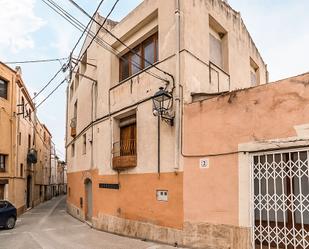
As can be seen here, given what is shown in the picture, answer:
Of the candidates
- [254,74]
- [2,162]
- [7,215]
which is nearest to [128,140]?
[7,215]

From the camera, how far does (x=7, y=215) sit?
14836mm

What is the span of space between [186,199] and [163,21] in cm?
555

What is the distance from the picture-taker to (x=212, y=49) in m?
12.0

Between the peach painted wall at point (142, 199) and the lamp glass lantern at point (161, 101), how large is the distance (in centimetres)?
183

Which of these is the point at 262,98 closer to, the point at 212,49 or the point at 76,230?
the point at 212,49

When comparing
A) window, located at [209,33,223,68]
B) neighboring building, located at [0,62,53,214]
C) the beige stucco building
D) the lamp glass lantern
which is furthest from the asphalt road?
window, located at [209,33,223,68]

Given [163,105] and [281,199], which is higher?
[163,105]

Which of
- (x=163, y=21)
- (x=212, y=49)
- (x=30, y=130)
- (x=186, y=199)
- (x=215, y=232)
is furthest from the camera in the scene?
(x=30, y=130)

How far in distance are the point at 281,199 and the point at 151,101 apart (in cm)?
522

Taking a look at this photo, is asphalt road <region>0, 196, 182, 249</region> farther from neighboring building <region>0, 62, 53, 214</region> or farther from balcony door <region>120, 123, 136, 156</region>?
neighboring building <region>0, 62, 53, 214</region>

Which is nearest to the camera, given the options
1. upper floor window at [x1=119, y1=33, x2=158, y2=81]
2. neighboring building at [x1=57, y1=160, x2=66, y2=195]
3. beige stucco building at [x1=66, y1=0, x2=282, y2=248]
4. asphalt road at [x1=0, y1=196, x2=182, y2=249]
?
beige stucco building at [x1=66, y1=0, x2=282, y2=248]

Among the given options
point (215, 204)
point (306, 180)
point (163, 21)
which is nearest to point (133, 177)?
point (215, 204)

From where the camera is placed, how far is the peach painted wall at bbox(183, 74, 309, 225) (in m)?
7.19

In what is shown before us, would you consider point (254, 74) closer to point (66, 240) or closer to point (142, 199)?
point (142, 199)
